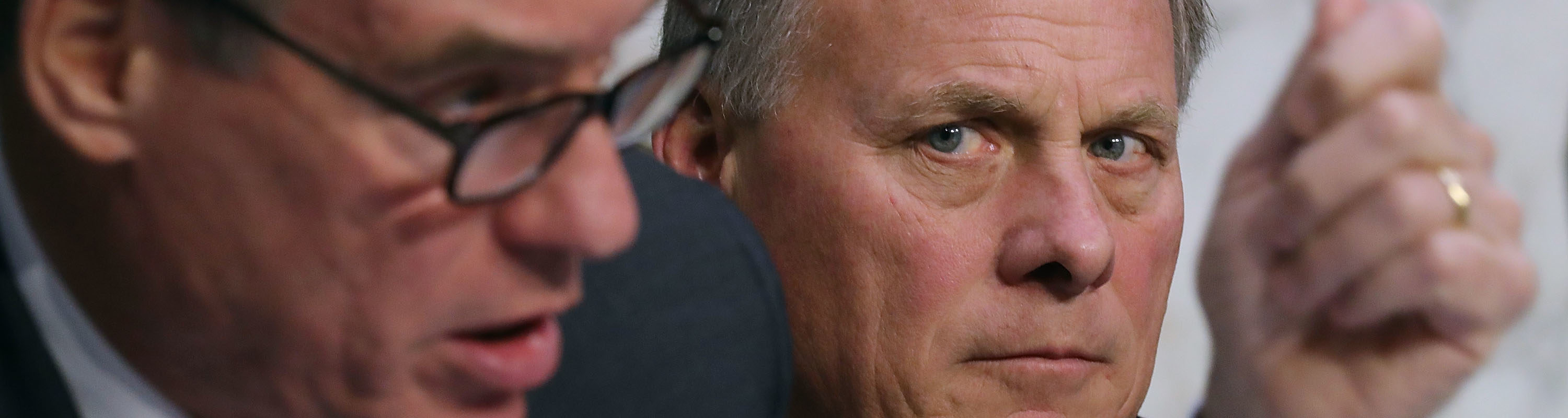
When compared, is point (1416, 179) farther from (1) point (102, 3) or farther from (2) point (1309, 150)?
(1) point (102, 3)

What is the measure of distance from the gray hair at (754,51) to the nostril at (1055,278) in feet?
0.98

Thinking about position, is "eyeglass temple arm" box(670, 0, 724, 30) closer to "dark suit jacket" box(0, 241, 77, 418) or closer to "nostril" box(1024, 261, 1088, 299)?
"dark suit jacket" box(0, 241, 77, 418)

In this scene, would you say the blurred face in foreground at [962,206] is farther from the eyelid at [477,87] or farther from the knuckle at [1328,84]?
the eyelid at [477,87]

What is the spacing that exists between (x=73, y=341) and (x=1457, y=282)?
799 mm

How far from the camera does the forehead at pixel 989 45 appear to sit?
1334mm

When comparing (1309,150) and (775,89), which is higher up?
(1309,150)

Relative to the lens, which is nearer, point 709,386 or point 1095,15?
point 709,386

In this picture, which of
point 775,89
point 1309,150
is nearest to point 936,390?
point 775,89

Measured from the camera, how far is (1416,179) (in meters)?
0.83

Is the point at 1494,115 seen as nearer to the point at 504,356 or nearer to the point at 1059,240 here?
the point at 1059,240

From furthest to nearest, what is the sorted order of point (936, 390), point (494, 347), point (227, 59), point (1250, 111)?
point (1250, 111) → point (936, 390) → point (494, 347) → point (227, 59)

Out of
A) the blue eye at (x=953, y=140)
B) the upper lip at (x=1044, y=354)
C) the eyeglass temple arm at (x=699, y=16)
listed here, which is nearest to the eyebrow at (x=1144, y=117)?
the blue eye at (x=953, y=140)

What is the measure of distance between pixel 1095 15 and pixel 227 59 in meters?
0.91

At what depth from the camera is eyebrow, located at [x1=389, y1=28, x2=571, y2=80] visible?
0.68m
